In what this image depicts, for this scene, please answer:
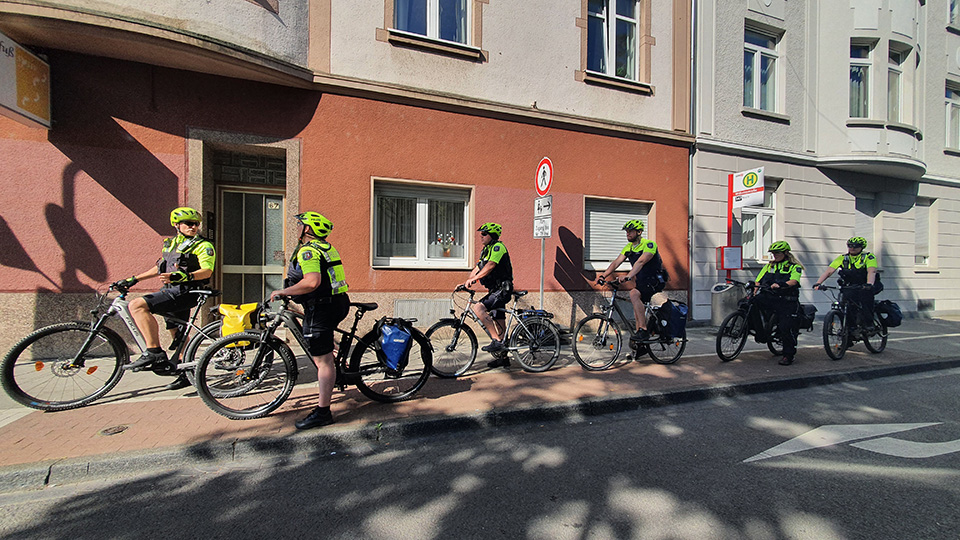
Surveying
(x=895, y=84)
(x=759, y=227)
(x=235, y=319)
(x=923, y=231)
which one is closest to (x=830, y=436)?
(x=235, y=319)

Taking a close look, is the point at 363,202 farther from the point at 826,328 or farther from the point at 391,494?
the point at 826,328

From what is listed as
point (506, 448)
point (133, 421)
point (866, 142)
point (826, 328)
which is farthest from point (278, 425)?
point (866, 142)

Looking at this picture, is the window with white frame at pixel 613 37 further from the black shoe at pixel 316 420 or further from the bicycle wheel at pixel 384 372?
the black shoe at pixel 316 420

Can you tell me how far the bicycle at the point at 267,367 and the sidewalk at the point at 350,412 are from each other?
0.46 feet

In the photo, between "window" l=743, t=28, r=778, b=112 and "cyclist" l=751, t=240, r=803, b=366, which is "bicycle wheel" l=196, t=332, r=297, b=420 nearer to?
"cyclist" l=751, t=240, r=803, b=366

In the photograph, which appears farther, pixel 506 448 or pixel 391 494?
pixel 506 448

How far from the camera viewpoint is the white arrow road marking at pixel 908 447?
11.2ft

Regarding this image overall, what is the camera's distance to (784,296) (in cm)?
614

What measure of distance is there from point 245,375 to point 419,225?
4024 millimetres

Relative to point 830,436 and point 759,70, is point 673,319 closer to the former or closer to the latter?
point 830,436

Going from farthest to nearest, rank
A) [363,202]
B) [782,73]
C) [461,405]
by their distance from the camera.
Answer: [782,73] → [363,202] → [461,405]

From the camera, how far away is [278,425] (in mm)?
3697

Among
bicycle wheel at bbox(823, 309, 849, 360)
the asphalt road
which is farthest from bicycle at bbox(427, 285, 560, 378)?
bicycle wheel at bbox(823, 309, 849, 360)

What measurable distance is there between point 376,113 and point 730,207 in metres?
7.13
